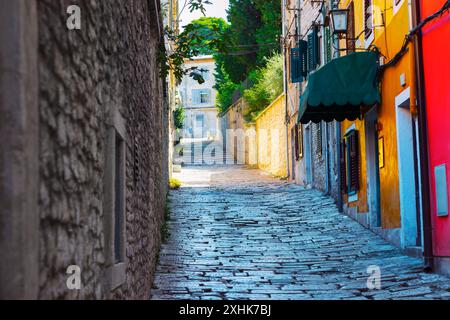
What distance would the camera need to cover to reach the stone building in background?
249cm

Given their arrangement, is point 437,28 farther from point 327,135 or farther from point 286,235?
point 327,135

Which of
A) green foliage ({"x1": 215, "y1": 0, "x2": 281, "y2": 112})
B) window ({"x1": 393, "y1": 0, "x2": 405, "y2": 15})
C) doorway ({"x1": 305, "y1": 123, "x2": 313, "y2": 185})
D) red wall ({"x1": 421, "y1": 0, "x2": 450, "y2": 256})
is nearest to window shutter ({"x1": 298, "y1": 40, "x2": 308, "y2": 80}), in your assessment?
doorway ({"x1": 305, "y1": 123, "x2": 313, "y2": 185})

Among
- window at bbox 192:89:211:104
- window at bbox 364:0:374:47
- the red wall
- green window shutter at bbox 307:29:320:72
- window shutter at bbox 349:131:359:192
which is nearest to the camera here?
the red wall

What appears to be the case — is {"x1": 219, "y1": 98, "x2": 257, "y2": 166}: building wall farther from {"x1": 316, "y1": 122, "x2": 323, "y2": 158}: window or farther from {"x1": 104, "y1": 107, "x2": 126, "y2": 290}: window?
{"x1": 104, "y1": 107, "x2": 126, "y2": 290}: window

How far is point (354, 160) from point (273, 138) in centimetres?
1331

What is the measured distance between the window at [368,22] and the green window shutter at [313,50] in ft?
19.0

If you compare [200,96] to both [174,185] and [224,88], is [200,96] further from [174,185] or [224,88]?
[174,185]

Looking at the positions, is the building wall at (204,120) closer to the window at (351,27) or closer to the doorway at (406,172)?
the window at (351,27)

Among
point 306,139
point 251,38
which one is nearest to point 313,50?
point 306,139

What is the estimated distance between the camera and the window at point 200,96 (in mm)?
65812

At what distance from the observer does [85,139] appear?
12.6 feet

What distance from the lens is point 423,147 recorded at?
385 inches

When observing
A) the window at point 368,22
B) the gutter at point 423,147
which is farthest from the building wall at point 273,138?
the gutter at point 423,147

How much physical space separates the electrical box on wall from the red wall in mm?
86
